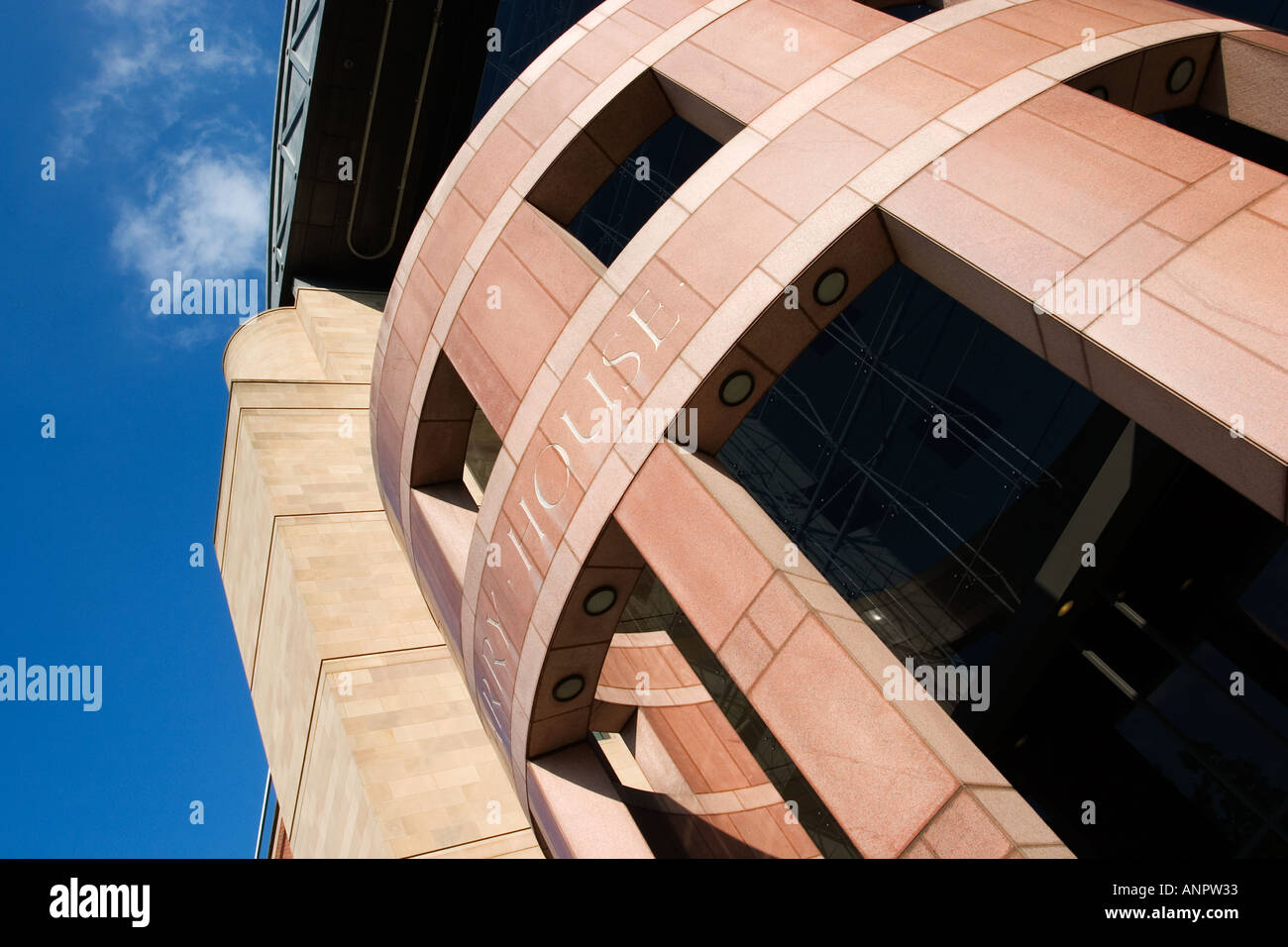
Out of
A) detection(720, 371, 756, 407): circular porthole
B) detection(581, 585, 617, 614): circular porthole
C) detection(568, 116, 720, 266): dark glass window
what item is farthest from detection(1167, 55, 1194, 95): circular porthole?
detection(568, 116, 720, 266): dark glass window

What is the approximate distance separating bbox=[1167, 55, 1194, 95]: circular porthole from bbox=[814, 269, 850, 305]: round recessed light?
510 cm

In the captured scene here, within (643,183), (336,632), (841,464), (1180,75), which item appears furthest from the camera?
(643,183)

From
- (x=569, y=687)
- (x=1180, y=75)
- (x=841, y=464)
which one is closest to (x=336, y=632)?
(x=569, y=687)

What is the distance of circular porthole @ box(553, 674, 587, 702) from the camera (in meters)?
12.0

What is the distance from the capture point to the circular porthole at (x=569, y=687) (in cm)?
1198

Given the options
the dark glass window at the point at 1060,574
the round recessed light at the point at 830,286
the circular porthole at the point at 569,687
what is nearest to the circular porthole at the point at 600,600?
the circular porthole at the point at 569,687

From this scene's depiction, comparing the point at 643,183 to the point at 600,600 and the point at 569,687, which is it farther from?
the point at 569,687

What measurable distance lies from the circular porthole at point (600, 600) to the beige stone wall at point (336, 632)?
5722 millimetres

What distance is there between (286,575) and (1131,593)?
15477 millimetres

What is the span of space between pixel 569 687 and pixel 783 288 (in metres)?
5.82

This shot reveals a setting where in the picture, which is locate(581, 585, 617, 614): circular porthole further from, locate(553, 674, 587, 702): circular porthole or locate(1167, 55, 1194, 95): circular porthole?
locate(1167, 55, 1194, 95): circular porthole

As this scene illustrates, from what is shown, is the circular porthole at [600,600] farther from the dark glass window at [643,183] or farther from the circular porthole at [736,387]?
the dark glass window at [643,183]

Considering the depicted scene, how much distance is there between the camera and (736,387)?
10.0 m

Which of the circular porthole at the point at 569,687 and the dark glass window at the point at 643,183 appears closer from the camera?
the circular porthole at the point at 569,687
